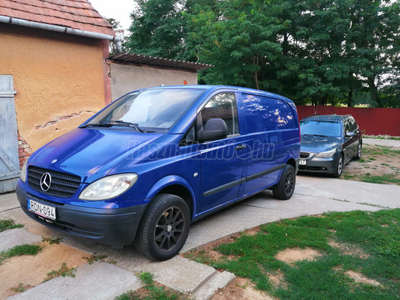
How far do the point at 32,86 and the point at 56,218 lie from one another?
3956 millimetres

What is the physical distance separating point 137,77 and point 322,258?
21.1 ft

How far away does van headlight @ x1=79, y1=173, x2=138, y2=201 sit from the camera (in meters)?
2.67

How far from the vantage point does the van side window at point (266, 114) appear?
173 inches

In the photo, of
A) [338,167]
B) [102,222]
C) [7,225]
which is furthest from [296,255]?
[338,167]

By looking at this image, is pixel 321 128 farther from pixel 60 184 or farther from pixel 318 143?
pixel 60 184

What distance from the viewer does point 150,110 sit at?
371 cm

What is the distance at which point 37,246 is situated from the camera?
3.30 meters

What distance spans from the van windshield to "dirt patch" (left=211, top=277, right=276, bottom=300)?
169 cm

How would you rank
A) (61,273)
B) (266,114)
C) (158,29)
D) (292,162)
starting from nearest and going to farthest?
(61,273) < (266,114) < (292,162) < (158,29)

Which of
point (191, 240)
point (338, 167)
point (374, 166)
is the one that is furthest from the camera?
point (374, 166)

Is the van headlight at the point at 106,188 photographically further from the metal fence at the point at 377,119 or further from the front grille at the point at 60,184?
the metal fence at the point at 377,119

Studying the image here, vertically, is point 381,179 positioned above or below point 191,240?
below

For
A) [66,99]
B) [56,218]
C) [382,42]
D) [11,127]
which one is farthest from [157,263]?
[382,42]

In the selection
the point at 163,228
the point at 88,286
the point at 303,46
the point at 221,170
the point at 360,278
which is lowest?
the point at 360,278
